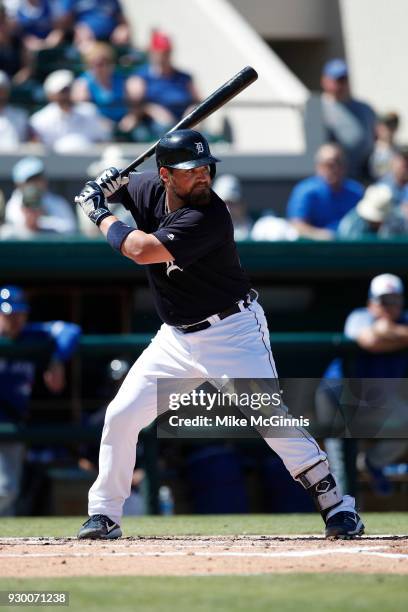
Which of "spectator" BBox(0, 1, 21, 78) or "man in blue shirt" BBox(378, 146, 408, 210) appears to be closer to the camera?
"man in blue shirt" BBox(378, 146, 408, 210)

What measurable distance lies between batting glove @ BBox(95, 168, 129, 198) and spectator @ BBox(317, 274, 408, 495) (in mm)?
2954

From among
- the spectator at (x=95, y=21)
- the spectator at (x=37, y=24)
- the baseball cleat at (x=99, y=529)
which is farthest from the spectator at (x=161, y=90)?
the baseball cleat at (x=99, y=529)

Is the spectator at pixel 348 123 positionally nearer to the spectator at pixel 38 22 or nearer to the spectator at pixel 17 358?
the spectator at pixel 38 22

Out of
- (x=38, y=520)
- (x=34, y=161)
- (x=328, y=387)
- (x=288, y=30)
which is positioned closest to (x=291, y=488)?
(x=328, y=387)

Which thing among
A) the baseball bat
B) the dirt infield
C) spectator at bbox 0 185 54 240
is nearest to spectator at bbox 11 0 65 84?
spectator at bbox 0 185 54 240

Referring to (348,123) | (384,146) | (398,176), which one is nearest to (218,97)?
(398,176)

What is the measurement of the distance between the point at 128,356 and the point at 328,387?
127cm

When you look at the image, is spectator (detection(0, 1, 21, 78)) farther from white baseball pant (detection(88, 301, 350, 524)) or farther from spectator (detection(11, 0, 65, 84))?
white baseball pant (detection(88, 301, 350, 524))

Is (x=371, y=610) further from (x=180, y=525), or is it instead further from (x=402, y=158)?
(x=402, y=158)

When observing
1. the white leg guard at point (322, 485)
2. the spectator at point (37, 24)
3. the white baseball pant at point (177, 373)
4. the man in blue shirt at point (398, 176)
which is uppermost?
the spectator at point (37, 24)

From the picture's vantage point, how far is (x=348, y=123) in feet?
36.9

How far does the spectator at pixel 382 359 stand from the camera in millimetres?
8430

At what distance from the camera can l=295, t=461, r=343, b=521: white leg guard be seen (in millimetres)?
5559

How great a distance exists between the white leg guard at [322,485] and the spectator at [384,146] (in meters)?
5.95
